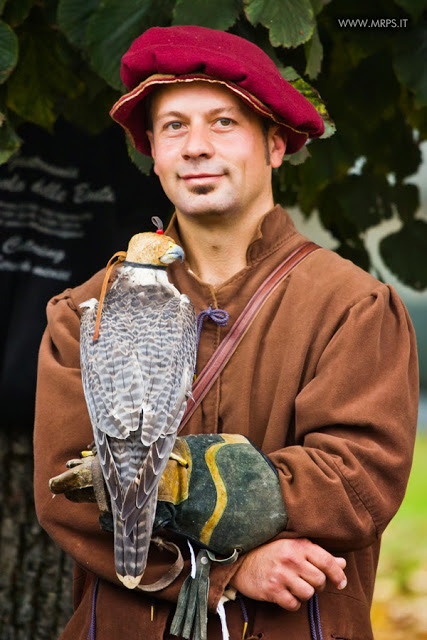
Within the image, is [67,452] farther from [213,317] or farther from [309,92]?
[309,92]

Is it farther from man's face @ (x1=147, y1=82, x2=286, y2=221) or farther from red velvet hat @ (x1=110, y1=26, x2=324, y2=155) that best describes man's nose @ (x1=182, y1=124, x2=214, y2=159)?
red velvet hat @ (x1=110, y1=26, x2=324, y2=155)

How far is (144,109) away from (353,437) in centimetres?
116

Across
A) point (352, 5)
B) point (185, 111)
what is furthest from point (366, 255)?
point (185, 111)

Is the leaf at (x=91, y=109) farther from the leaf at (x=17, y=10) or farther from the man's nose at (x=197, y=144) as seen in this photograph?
the man's nose at (x=197, y=144)

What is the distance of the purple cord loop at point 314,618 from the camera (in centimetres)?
263

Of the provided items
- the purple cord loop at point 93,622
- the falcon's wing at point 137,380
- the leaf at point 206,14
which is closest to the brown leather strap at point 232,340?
the falcon's wing at point 137,380

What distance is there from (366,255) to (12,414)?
64.8 inches

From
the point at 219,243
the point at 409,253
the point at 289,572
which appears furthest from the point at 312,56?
the point at 289,572

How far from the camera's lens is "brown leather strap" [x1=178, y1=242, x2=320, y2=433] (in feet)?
9.16

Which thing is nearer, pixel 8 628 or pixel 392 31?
pixel 392 31

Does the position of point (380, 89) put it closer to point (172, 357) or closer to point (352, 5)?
point (352, 5)

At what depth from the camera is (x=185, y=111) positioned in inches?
112

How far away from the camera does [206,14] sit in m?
3.30

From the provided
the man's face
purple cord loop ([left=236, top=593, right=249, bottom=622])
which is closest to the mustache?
the man's face
